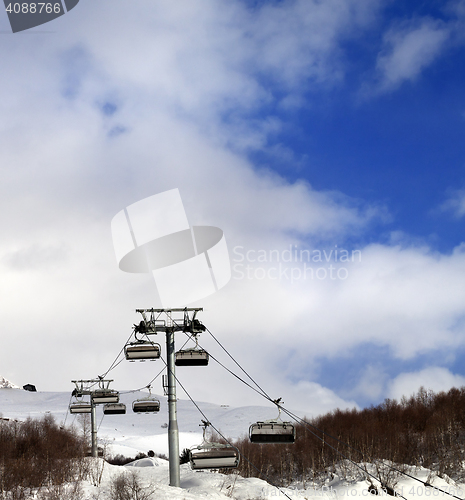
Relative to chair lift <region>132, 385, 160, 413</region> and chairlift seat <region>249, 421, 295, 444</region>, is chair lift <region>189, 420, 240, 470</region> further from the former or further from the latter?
chair lift <region>132, 385, 160, 413</region>

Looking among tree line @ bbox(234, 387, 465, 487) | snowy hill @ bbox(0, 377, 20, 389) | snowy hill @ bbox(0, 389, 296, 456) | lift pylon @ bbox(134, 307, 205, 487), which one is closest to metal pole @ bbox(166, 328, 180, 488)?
lift pylon @ bbox(134, 307, 205, 487)

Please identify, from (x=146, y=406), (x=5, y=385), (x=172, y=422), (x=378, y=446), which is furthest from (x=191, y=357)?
(x=5, y=385)

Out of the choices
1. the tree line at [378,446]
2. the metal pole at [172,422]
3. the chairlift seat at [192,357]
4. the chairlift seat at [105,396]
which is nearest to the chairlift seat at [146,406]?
the metal pole at [172,422]

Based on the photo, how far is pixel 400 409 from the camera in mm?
76625

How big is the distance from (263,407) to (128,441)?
226 ft

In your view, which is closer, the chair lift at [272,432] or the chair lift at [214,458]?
the chair lift at [272,432]

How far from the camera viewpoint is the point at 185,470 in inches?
1590

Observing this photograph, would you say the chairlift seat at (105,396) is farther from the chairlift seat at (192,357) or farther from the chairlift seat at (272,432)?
the chairlift seat at (272,432)

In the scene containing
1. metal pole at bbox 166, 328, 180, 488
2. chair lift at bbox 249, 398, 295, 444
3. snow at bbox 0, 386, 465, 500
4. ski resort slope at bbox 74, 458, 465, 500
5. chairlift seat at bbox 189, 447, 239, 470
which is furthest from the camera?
snow at bbox 0, 386, 465, 500

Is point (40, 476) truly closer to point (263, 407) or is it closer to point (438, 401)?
point (438, 401)

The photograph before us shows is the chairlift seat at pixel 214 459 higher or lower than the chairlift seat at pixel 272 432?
lower

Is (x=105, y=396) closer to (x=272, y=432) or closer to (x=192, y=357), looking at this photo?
(x=192, y=357)

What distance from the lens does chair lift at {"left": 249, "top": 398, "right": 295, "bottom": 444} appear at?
17078 mm

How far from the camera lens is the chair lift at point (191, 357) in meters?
19.9
